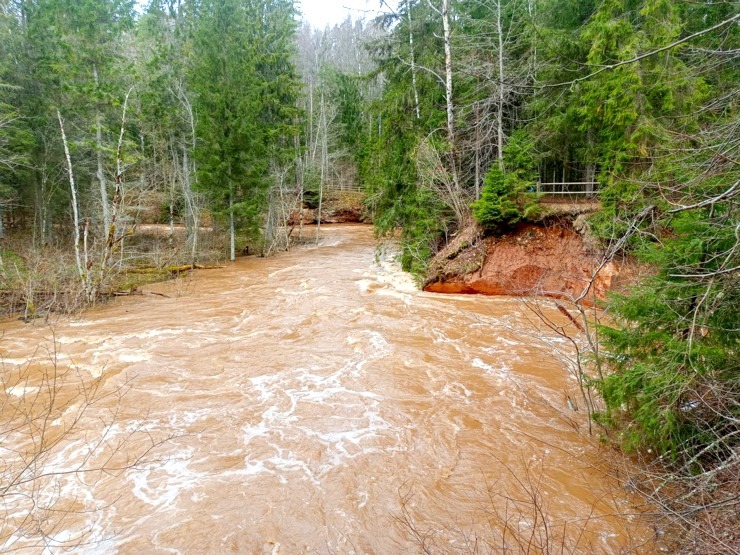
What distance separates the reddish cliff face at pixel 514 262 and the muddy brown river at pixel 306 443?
3.19m

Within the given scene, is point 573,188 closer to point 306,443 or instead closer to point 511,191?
point 511,191

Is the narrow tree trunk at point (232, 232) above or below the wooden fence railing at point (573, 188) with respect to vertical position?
below

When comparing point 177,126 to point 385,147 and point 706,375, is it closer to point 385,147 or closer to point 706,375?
point 385,147

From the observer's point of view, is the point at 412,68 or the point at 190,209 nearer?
the point at 412,68

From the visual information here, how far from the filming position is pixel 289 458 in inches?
205

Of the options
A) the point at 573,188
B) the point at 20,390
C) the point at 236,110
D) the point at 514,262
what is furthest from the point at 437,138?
the point at 20,390

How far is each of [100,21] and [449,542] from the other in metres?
20.6

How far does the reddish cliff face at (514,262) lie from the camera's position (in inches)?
510

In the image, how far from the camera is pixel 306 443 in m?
5.52

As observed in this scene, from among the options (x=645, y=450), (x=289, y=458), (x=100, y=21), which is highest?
(x=100, y=21)

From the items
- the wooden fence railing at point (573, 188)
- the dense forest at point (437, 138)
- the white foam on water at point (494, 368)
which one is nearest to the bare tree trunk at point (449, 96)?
the dense forest at point (437, 138)

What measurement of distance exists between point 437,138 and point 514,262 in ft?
19.4

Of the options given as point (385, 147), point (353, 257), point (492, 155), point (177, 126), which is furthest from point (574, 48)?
point (177, 126)

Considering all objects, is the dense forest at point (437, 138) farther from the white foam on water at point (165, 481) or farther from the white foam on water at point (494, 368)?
the white foam on water at point (165, 481)
